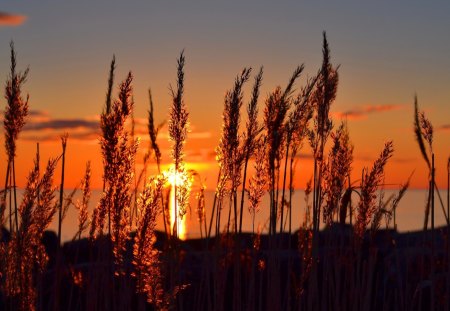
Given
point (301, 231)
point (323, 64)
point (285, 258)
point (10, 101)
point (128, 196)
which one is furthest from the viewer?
point (285, 258)

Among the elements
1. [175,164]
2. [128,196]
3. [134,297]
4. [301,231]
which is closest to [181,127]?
[175,164]

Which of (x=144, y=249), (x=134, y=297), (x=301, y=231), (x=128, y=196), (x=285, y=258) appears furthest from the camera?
→ (x=285, y=258)

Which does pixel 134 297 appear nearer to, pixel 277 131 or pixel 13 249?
pixel 13 249

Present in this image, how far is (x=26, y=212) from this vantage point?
300 centimetres

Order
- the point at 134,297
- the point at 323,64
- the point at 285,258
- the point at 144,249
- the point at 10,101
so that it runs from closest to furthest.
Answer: the point at 144,249 → the point at 10,101 → the point at 323,64 → the point at 134,297 → the point at 285,258

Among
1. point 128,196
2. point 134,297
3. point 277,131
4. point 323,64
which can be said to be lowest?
point 134,297

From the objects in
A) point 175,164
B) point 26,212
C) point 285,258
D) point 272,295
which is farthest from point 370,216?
point 285,258

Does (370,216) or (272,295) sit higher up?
(370,216)

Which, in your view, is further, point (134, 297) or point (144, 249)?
point (134, 297)

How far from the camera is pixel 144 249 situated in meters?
2.73

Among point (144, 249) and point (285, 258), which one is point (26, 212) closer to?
point (144, 249)

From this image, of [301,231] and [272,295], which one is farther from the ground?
[301,231]

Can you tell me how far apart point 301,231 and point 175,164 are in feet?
2.72

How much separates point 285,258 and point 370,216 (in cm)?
375
